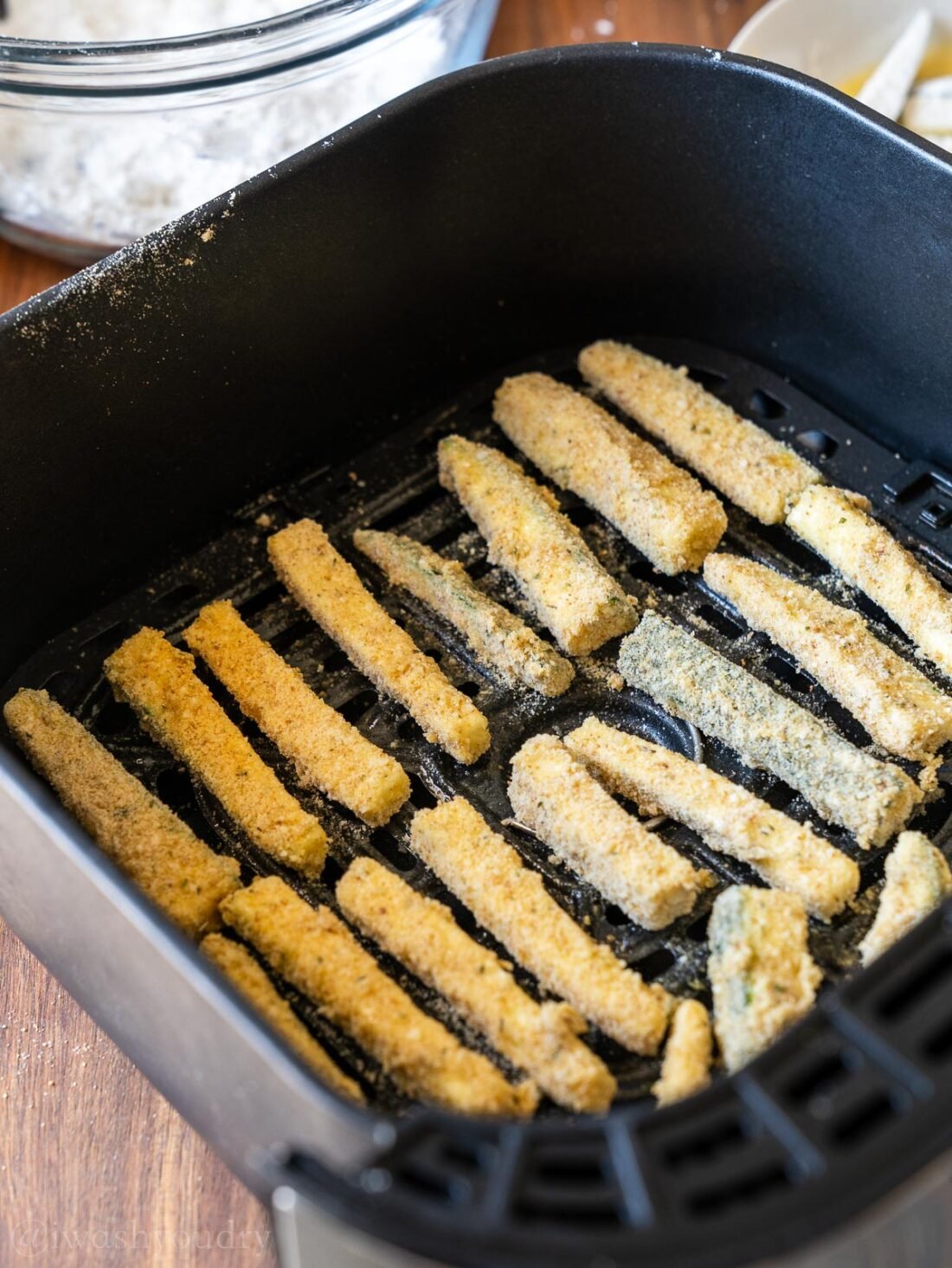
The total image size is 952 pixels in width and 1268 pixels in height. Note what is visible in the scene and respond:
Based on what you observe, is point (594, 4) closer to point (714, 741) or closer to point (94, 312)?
point (94, 312)

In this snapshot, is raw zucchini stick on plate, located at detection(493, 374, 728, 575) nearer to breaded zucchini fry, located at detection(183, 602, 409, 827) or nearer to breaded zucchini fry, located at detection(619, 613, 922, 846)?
breaded zucchini fry, located at detection(619, 613, 922, 846)

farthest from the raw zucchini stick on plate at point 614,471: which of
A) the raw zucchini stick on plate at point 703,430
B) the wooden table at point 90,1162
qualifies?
the wooden table at point 90,1162

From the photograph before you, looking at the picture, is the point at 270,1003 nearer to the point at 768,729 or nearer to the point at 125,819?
the point at 125,819

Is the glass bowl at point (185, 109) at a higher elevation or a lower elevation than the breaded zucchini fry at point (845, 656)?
higher

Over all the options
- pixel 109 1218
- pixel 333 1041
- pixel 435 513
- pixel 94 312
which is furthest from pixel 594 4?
pixel 109 1218

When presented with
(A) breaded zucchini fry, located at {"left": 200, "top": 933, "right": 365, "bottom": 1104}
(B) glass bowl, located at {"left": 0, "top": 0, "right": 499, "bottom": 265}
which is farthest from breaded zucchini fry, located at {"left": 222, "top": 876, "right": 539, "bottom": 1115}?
(B) glass bowl, located at {"left": 0, "top": 0, "right": 499, "bottom": 265}

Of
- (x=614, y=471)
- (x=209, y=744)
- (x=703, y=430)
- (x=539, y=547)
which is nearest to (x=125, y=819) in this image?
(x=209, y=744)

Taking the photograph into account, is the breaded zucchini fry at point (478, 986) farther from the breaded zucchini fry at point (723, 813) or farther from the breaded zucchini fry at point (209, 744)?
the breaded zucchini fry at point (723, 813)
